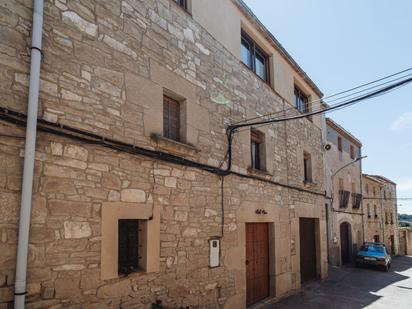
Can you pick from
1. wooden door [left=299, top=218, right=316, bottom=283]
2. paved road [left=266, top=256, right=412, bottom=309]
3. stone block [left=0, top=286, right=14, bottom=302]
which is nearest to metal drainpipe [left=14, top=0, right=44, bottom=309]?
stone block [left=0, top=286, right=14, bottom=302]

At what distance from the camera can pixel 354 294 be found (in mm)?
8883

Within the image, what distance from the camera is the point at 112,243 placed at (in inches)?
154

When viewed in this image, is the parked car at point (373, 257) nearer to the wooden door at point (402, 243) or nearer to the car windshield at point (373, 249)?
the car windshield at point (373, 249)

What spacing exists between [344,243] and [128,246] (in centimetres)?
1522

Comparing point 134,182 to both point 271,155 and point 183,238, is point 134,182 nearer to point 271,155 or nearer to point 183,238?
point 183,238

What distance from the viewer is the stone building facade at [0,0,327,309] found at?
3271mm

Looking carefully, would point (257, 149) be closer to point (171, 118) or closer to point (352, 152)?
point (171, 118)

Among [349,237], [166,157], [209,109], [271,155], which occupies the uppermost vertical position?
[209,109]

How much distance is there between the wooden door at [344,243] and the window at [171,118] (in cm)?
1377

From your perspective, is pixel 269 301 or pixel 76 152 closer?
pixel 76 152

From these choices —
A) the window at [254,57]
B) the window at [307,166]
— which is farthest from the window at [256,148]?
the window at [307,166]

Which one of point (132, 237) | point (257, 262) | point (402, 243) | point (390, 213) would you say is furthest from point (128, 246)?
point (402, 243)

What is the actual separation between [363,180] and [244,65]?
57.1ft

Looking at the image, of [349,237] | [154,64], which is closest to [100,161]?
[154,64]
